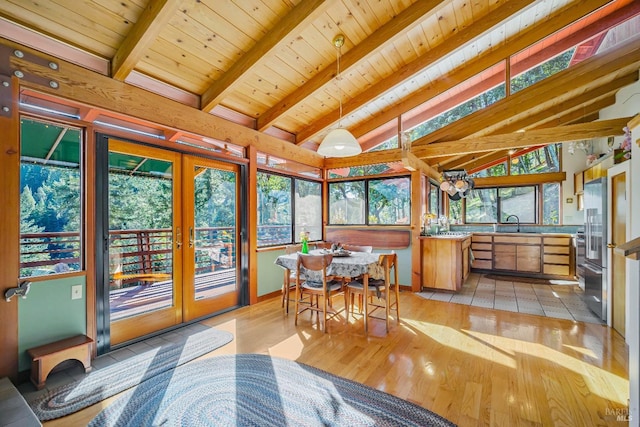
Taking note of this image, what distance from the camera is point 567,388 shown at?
212 cm

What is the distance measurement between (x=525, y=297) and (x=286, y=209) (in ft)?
13.7

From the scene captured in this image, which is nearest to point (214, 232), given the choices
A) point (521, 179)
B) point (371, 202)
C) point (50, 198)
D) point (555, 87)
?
point (50, 198)

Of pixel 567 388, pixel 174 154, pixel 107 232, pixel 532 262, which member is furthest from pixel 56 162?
pixel 532 262

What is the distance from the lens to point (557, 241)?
5.82m

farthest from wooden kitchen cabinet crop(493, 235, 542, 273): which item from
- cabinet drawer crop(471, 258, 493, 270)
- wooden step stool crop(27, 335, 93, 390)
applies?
wooden step stool crop(27, 335, 93, 390)

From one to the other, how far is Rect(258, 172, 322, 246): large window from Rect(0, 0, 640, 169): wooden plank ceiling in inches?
34.2

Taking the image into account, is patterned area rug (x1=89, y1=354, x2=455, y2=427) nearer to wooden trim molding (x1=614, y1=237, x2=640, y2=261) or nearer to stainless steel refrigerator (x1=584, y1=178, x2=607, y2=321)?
wooden trim molding (x1=614, y1=237, x2=640, y2=261)

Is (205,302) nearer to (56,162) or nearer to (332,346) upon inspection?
(332,346)

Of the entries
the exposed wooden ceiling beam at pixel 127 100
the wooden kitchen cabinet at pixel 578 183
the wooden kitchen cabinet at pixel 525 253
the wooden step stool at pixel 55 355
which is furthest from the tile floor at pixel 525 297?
the wooden step stool at pixel 55 355

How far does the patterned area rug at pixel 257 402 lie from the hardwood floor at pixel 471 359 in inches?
5.6

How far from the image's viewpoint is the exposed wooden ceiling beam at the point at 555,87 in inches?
141

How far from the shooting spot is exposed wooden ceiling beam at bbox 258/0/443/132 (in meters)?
2.77

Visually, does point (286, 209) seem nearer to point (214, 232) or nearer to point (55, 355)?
point (214, 232)

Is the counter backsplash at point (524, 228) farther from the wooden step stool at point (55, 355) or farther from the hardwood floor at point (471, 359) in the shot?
the wooden step stool at point (55, 355)
